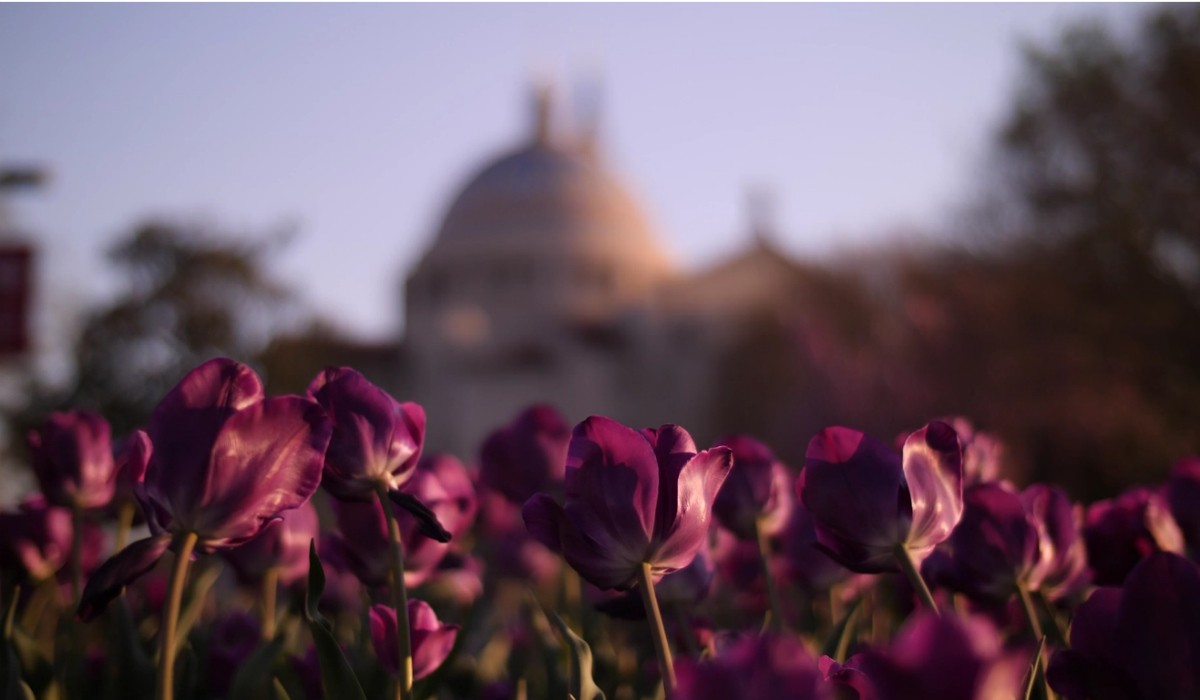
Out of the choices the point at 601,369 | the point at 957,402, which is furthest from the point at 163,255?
the point at 601,369

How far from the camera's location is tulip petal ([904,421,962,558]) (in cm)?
82

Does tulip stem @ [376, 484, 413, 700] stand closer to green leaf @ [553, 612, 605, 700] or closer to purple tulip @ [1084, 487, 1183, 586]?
green leaf @ [553, 612, 605, 700]

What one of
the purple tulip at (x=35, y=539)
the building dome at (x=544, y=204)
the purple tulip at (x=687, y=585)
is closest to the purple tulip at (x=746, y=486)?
the purple tulip at (x=687, y=585)

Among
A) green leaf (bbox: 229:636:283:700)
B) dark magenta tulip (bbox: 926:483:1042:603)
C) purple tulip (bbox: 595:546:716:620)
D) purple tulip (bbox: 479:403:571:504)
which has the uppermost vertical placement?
dark magenta tulip (bbox: 926:483:1042:603)

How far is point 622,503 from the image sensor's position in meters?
0.74

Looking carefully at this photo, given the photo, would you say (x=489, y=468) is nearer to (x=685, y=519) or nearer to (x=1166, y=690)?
(x=685, y=519)

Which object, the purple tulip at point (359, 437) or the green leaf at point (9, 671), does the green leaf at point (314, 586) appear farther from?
the green leaf at point (9, 671)

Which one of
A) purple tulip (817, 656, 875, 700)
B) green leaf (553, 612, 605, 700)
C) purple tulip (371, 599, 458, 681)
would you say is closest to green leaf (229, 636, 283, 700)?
purple tulip (371, 599, 458, 681)

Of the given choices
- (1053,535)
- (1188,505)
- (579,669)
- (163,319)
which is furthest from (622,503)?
(163,319)

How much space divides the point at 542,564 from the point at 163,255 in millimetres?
12953

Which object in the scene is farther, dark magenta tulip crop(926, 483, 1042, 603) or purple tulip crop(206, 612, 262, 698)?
purple tulip crop(206, 612, 262, 698)

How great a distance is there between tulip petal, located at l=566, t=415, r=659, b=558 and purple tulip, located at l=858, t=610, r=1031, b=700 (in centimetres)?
28

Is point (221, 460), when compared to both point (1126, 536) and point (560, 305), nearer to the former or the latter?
point (1126, 536)

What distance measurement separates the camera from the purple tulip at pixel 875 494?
0.81 metres
